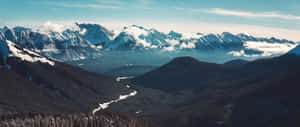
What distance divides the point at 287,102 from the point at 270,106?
33.7ft

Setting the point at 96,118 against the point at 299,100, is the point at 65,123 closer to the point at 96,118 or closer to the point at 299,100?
the point at 96,118

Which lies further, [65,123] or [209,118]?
[209,118]

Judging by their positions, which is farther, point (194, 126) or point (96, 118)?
point (194, 126)

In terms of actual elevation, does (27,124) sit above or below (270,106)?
above

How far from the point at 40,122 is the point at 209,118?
439 feet

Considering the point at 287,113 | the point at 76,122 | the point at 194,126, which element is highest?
the point at 76,122

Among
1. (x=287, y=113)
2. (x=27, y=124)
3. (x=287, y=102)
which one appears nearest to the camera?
(x=27, y=124)

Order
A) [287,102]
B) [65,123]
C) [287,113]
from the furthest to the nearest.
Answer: [287,102]
[287,113]
[65,123]

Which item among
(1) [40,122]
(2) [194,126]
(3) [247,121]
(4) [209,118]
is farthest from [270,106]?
(1) [40,122]

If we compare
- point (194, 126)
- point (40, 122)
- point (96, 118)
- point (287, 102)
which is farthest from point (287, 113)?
point (40, 122)

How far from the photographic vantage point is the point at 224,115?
194 m

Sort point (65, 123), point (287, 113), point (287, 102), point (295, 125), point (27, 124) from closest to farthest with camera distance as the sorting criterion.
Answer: point (27, 124) → point (65, 123) → point (295, 125) → point (287, 113) → point (287, 102)

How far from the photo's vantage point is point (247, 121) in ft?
595

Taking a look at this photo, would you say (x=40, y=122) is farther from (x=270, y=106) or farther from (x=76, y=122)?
→ (x=270, y=106)
